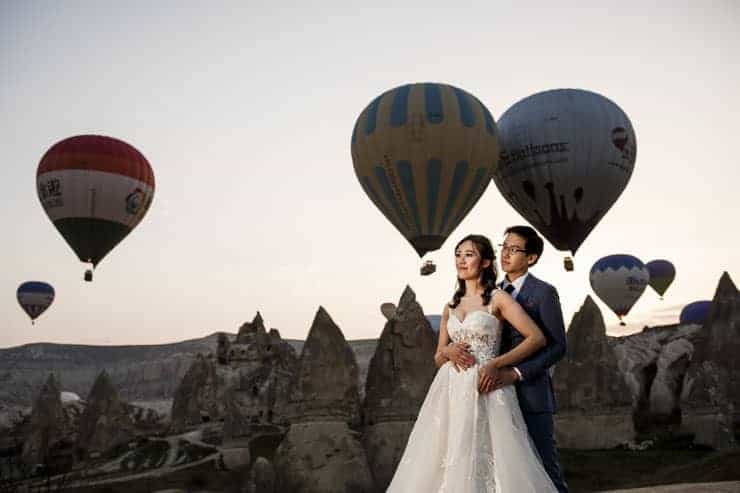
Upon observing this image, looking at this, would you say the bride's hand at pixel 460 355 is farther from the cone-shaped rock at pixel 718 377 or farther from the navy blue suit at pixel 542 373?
the cone-shaped rock at pixel 718 377

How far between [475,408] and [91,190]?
85.9 feet

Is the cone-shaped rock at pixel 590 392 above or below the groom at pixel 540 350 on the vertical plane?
below

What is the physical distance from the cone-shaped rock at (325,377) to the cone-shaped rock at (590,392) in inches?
345

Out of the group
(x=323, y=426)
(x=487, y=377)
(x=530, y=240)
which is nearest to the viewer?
(x=487, y=377)

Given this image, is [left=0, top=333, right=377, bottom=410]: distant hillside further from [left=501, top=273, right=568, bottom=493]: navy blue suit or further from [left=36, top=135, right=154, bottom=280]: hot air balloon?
[left=501, top=273, right=568, bottom=493]: navy blue suit

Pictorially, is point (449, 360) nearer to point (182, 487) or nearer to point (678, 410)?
point (182, 487)

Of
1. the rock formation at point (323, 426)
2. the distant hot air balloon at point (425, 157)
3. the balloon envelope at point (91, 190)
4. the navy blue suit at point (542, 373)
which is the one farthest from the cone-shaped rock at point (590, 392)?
the navy blue suit at point (542, 373)

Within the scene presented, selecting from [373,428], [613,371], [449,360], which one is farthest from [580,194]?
[449,360]

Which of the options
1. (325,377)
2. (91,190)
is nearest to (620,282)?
(325,377)

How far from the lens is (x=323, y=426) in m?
21.6

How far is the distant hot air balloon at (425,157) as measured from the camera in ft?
76.0

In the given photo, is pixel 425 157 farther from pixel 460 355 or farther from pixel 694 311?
pixel 694 311

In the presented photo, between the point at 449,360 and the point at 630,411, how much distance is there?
2492 cm

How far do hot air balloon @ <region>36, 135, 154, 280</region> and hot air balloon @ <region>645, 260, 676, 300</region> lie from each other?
129ft
